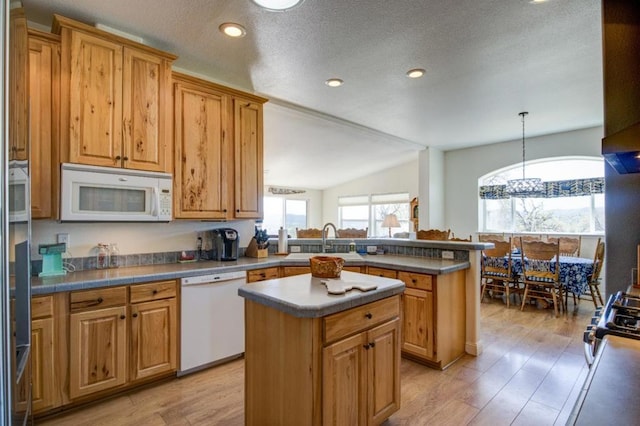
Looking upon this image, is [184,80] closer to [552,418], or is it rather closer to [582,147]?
[552,418]

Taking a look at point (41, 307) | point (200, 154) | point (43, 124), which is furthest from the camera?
point (200, 154)

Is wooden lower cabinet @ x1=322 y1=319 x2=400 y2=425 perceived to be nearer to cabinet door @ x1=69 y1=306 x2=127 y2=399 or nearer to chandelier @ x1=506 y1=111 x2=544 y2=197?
cabinet door @ x1=69 y1=306 x2=127 y2=399

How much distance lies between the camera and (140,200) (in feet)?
8.27

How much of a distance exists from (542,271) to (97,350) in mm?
5030

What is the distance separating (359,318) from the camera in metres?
1.69

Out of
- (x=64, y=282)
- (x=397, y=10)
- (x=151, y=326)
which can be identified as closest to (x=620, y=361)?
(x=397, y=10)

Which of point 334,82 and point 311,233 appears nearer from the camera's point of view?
point 334,82

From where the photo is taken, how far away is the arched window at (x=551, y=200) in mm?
5117

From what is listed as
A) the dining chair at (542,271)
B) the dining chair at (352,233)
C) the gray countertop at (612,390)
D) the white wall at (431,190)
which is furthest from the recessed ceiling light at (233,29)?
the white wall at (431,190)

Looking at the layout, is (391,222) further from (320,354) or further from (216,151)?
(320,354)

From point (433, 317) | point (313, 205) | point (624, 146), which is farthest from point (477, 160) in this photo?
point (624, 146)

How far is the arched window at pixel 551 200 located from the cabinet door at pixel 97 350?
18.6 ft

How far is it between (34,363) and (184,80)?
2.34 m

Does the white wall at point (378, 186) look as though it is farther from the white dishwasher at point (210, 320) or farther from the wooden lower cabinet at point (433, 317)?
the white dishwasher at point (210, 320)
